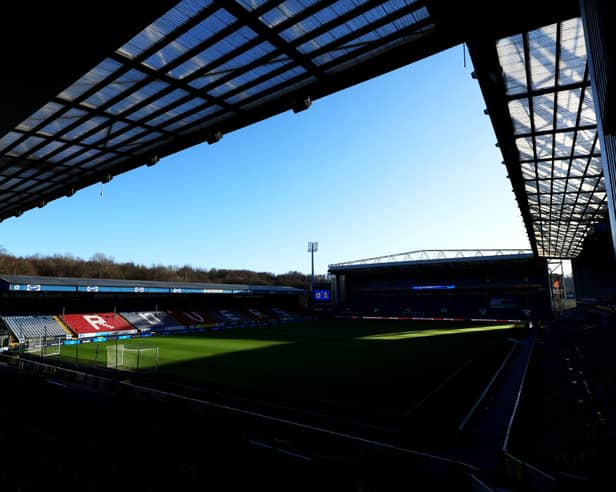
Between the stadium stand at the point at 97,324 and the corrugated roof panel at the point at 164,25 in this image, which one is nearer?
the corrugated roof panel at the point at 164,25

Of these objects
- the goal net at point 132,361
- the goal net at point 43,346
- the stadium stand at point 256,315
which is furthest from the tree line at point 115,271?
the goal net at point 132,361

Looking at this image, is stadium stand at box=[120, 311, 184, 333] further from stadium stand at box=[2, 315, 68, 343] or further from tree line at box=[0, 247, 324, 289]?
tree line at box=[0, 247, 324, 289]

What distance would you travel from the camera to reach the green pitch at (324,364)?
12.8 m

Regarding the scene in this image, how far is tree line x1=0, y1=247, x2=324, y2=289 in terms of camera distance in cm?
7106

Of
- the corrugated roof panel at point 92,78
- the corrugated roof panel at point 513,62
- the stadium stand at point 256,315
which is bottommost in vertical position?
the stadium stand at point 256,315

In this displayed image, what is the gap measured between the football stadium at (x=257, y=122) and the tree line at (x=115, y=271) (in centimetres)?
6532

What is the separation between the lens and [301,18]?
6.58 metres

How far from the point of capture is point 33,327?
94.4 ft

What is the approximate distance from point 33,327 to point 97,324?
16.0ft

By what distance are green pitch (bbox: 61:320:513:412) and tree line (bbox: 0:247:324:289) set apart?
6203cm

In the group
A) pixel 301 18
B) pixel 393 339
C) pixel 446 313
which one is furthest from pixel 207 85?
pixel 446 313

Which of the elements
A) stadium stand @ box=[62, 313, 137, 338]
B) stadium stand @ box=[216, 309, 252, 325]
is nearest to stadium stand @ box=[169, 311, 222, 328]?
stadium stand @ box=[216, 309, 252, 325]

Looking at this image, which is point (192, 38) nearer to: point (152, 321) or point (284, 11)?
point (284, 11)

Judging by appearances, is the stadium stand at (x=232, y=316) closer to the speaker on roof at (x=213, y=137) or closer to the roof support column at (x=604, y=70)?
the speaker on roof at (x=213, y=137)
